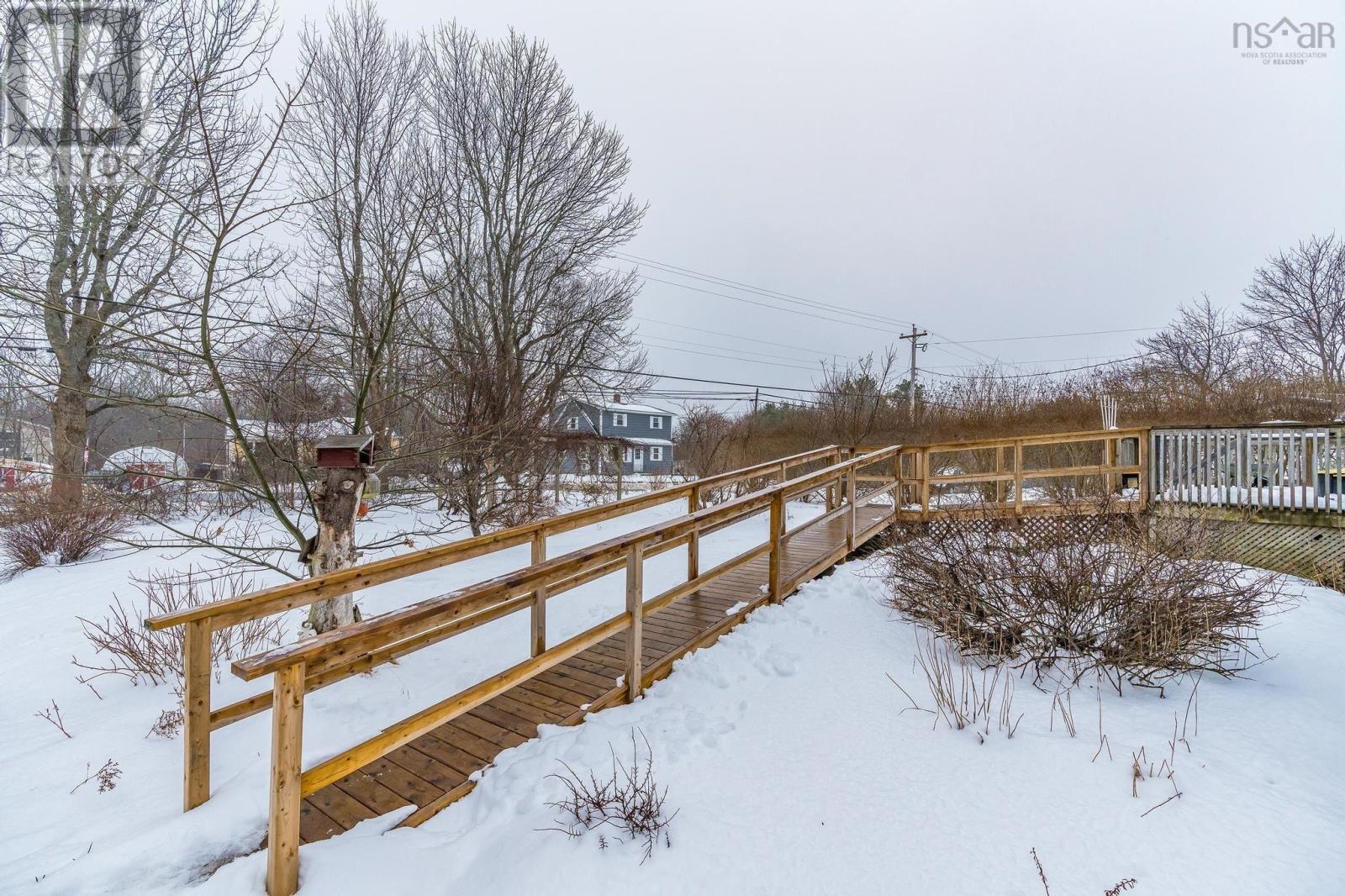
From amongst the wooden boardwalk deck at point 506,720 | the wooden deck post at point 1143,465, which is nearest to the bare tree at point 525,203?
the wooden boardwalk deck at point 506,720

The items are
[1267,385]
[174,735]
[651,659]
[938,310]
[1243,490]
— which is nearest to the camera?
[174,735]

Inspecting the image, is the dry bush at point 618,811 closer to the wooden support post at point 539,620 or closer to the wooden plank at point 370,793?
the wooden plank at point 370,793

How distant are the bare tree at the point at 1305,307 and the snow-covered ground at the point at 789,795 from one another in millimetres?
19137

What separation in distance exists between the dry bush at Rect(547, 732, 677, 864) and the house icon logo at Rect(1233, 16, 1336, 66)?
14.4 metres

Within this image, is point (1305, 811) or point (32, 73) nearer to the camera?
point (1305, 811)

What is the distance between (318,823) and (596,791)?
45.2 inches

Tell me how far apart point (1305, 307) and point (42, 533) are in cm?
3034

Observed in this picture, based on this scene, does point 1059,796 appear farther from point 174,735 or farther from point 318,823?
point 174,735

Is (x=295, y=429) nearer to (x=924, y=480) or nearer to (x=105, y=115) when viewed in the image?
(x=105, y=115)

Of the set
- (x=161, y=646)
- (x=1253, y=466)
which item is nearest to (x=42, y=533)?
(x=161, y=646)

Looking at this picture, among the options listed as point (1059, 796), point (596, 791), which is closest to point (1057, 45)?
point (1059, 796)

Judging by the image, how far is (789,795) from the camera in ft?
8.17

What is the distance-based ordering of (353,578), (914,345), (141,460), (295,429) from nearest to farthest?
(353,578) < (295,429) < (141,460) < (914,345)

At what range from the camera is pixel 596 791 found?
235 centimetres
